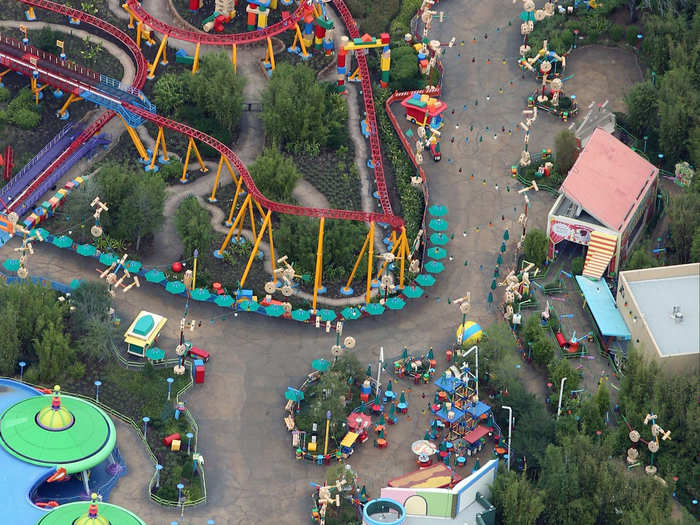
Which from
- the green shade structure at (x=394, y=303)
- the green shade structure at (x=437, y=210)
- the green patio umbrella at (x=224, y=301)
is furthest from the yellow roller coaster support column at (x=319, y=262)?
the green shade structure at (x=437, y=210)

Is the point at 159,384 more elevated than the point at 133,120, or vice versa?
the point at 133,120

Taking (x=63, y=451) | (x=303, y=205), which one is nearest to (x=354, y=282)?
(x=303, y=205)

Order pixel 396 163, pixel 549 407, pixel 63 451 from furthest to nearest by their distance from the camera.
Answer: pixel 396 163 < pixel 549 407 < pixel 63 451

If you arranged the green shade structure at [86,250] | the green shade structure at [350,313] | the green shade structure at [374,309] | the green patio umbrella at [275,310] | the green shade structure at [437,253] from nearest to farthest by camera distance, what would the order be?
the green patio umbrella at [275,310], the green shade structure at [350,313], the green shade structure at [374,309], the green shade structure at [86,250], the green shade structure at [437,253]

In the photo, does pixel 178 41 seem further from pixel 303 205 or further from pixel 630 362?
pixel 630 362

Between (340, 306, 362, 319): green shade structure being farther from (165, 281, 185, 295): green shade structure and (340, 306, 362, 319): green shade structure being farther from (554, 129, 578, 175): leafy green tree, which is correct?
(554, 129, 578, 175): leafy green tree

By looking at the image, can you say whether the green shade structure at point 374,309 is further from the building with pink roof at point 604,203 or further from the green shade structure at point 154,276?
the green shade structure at point 154,276
